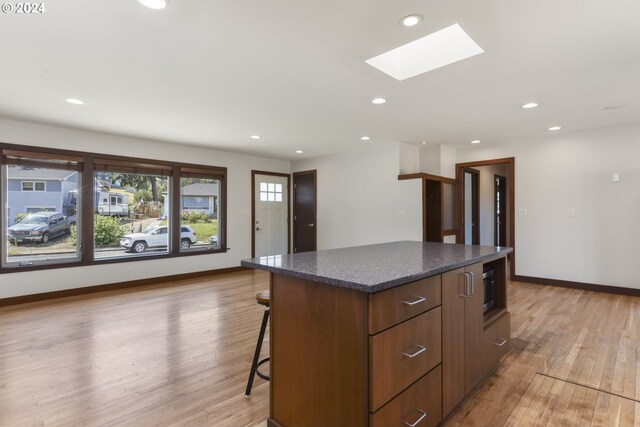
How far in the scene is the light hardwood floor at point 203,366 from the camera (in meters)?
1.92

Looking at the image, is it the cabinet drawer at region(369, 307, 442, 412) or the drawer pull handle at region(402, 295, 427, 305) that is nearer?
the cabinet drawer at region(369, 307, 442, 412)

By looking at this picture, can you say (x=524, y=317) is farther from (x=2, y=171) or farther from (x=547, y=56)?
(x=2, y=171)

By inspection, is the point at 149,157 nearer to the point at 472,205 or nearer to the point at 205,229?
the point at 205,229

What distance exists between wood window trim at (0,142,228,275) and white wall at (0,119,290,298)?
7 centimetres

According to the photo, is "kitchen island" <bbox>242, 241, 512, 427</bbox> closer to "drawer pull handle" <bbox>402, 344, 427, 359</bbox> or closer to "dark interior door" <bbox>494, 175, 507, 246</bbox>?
"drawer pull handle" <bbox>402, 344, 427, 359</bbox>

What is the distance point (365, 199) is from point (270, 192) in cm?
220

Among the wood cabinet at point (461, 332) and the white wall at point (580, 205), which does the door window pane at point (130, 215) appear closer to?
the wood cabinet at point (461, 332)

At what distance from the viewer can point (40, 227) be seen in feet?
→ 14.7

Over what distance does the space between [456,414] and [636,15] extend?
8.64 ft

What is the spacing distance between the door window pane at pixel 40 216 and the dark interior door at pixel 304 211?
4.09m

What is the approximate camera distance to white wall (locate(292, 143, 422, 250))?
5.64 m

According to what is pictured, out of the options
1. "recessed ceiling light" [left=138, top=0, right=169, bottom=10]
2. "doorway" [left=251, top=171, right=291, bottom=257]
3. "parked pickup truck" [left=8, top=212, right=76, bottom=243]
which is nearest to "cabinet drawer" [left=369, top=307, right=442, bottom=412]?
"recessed ceiling light" [left=138, top=0, right=169, bottom=10]

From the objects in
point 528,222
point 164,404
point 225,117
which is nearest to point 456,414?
point 164,404

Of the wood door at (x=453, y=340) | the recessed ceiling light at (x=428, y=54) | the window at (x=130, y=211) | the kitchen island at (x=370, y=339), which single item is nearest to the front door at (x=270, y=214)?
the window at (x=130, y=211)
